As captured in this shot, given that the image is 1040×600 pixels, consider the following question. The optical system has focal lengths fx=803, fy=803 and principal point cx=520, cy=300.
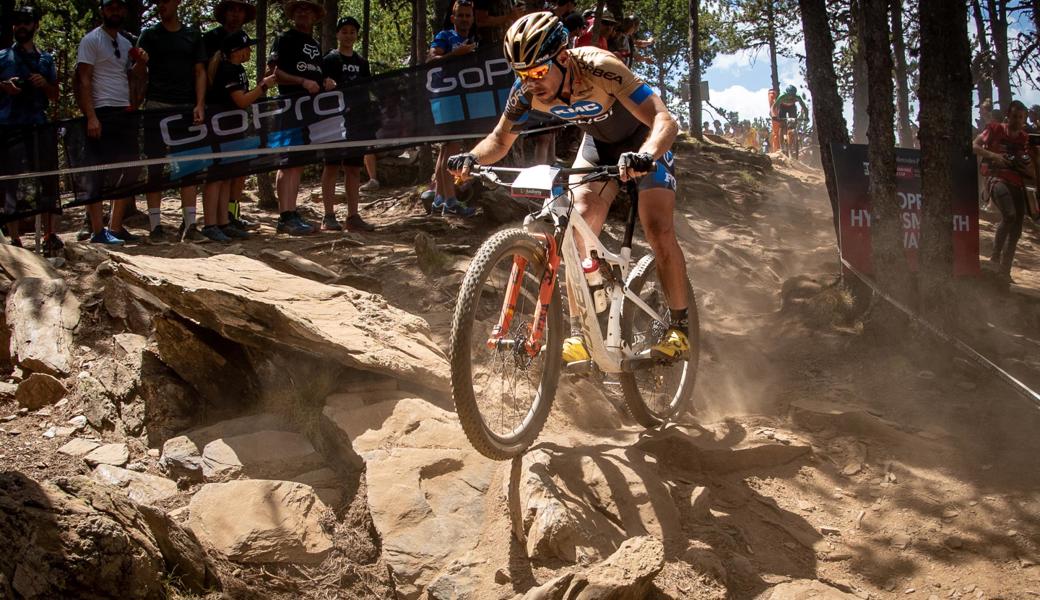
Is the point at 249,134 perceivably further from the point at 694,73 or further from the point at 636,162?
the point at 694,73

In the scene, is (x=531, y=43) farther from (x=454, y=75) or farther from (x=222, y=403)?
(x=454, y=75)

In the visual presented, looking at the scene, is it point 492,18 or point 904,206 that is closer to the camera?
point 904,206

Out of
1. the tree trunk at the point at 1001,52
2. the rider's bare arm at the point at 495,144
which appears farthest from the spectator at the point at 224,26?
the tree trunk at the point at 1001,52

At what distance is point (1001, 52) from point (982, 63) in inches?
58.2

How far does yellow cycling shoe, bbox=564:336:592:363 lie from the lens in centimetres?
420

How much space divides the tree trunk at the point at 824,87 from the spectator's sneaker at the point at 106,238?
678 cm

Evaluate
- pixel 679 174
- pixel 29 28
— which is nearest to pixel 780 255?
pixel 679 174

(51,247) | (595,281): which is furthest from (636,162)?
(51,247)

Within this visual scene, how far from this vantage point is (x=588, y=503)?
156 inches

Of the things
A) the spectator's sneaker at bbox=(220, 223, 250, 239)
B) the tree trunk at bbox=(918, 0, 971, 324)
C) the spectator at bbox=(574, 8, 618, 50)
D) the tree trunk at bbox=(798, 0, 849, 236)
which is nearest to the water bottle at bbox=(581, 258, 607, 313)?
the tree trunk at bbox=(918, 0, 971, 324)

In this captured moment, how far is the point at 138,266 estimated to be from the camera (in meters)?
4.56

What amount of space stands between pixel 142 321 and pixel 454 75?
4.46 m

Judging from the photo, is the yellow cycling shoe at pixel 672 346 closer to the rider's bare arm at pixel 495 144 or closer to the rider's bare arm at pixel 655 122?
the rider's bare arm at pixel 655 122

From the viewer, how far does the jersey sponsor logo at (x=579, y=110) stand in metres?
4.42
